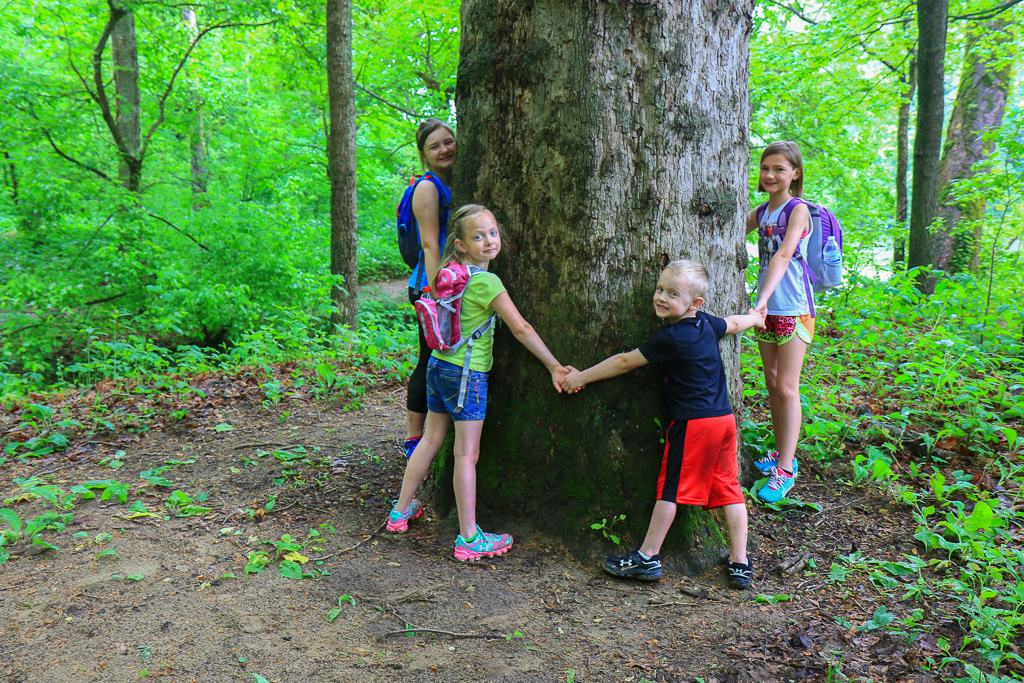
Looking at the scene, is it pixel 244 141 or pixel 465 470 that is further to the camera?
pixel 244 141

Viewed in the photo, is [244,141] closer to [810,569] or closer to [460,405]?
[460,405]

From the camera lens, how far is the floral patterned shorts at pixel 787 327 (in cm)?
357

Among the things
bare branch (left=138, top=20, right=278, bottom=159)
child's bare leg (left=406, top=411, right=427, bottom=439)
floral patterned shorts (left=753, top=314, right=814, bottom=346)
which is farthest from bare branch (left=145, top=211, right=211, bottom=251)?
floral patterned shorts (left=753, top=314, right=814, bottom=346)

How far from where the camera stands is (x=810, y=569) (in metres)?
2.95

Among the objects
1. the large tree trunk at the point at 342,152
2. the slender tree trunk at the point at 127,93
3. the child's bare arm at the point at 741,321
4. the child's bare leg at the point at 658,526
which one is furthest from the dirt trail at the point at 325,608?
the slender tree trunk at the point at 127,93

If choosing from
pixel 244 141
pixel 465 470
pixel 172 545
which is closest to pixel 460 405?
pixel 465 470

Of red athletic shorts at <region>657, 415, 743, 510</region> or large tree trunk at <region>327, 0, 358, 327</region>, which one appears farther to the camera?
large tree trunk at <region>327, 0, 358, 327</region>

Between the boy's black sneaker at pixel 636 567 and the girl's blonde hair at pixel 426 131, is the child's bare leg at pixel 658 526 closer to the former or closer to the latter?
the boy's black sneaker at pixel 636 567

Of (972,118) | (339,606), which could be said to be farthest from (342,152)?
(972,118)

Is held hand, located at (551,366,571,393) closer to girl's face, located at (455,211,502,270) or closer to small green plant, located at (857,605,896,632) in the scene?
girl's face, located at (455,211,502,270)

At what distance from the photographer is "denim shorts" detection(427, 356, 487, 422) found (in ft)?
10.1

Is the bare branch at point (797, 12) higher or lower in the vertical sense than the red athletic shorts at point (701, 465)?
higher

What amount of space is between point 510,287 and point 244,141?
14829 mm

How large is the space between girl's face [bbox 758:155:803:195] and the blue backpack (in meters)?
1.87
